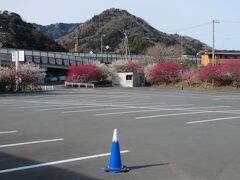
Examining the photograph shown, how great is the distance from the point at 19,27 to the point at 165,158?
10362 centimetres

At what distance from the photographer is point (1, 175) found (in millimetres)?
7102

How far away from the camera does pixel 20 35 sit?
106500mm

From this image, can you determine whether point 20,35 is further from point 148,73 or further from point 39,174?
point 39,174

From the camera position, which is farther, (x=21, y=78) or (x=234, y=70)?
(x=234, y=70)

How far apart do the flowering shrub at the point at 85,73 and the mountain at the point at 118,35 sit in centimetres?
6671

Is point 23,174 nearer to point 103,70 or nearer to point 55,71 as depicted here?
point 103,70

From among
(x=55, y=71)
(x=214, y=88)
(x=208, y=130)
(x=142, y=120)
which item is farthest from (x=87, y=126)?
(x=55, y=71)

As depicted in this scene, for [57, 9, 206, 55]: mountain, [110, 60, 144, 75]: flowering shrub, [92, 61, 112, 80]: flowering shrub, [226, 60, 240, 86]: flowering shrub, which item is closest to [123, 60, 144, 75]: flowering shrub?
[110, 60, 144, 75]: flowering shrub

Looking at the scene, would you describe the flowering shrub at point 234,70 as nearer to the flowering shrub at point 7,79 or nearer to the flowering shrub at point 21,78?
the flowering shrub at point 21,78

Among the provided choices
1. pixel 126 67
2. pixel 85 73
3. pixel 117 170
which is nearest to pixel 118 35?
pixel 126 67

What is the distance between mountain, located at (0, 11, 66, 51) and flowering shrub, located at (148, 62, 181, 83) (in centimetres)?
5073

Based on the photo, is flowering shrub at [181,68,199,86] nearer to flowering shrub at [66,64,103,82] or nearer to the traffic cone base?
flowering shrub at [66,64,103,82]

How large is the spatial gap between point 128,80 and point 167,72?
19.9 ft

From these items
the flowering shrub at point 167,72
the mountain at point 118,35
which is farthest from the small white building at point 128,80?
the mountain at point 118,35
